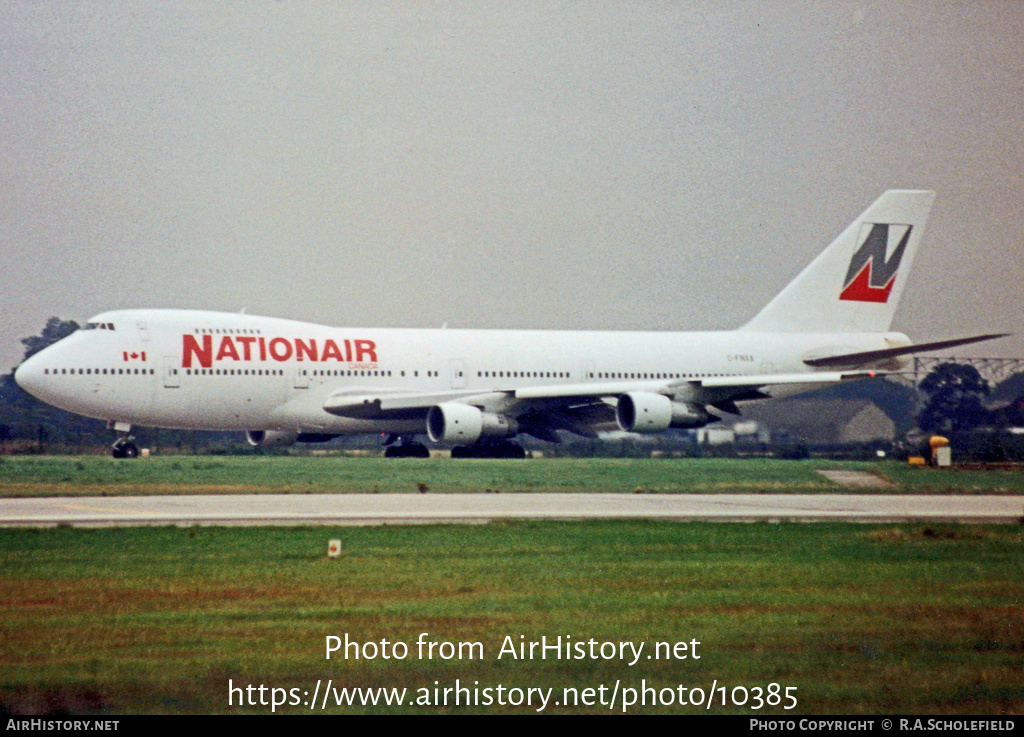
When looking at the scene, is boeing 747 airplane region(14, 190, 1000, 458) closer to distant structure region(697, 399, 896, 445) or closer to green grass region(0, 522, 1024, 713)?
distant structure region(697, 399, 896, 445)

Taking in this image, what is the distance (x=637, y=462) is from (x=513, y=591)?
88.4 ft

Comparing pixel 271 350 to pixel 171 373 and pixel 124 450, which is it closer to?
pixel 171 373

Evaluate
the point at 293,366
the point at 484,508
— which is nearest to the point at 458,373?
the point at 293,366

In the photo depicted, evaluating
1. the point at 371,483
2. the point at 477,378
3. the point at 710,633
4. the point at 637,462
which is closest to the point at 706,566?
the point at 710,633

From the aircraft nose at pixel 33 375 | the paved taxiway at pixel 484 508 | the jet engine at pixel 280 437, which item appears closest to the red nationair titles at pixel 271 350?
the jet engine at pixel 280 437

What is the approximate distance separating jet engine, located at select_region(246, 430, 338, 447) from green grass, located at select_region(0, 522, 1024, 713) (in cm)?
2569

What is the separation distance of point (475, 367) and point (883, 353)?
45.2ft

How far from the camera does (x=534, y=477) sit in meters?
33.5

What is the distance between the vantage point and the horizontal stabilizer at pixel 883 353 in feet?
134

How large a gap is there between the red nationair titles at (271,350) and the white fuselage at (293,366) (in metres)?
0.04

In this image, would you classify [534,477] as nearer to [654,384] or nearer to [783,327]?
[654,384]

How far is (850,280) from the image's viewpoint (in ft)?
171

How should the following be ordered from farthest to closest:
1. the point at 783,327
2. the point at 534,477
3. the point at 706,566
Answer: the point at 783,327 < the point at 534,477 < the point at 706,566

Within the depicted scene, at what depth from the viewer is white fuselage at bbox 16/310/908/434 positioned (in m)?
39.4
